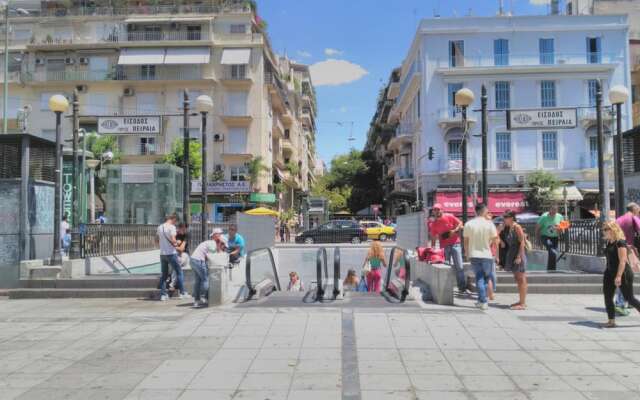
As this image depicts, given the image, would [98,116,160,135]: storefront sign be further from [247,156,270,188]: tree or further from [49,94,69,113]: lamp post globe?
[247,156,270,188]: tree

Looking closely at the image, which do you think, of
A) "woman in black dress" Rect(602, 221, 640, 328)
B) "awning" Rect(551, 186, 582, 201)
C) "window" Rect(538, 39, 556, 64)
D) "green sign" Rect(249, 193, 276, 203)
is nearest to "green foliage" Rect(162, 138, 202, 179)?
"green sign" Rect(249, 193, 276, 203)

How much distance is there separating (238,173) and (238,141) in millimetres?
2671

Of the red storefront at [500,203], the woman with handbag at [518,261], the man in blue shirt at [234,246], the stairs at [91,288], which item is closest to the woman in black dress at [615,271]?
the woman with handbag at [518,261]

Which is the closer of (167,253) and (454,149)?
(167,253)

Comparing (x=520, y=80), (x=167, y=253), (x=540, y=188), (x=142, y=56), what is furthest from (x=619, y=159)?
(x=142, y=56)

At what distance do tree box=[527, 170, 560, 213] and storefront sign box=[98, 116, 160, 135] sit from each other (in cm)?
2929

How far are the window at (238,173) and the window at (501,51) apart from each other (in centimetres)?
2134

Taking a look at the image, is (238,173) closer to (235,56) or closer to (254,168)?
(254,168)

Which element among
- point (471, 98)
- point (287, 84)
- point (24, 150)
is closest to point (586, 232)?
point (471, 98)

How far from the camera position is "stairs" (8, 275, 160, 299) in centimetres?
1110

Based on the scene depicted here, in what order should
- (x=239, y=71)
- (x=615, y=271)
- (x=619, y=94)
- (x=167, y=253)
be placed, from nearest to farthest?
(x=615, y=271) < (x=167, y=253) < (x=619, y=94) < (x=239, y=71)

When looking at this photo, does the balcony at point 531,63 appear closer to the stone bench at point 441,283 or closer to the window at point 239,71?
the window at point 239,71

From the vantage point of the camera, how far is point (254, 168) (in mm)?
42219

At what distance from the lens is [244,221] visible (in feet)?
50.1
